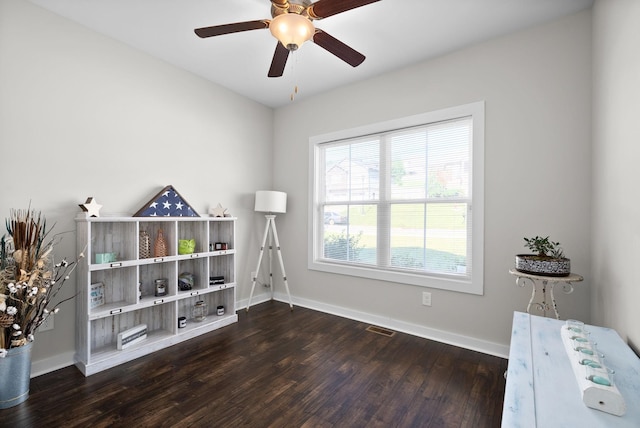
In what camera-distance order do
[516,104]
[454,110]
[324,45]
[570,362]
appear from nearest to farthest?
[570,362], [324,45], [516,104], [454,110]

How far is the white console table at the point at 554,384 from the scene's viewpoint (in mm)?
887

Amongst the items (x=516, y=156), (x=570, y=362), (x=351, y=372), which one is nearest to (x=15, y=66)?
(x=351, y=372)

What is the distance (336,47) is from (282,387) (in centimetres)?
245

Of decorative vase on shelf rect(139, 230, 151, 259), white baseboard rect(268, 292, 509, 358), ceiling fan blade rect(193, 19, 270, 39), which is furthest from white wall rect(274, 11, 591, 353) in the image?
decorative vase on shelf rect(139, 230, 151, 259)

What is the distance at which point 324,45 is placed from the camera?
2070 mm

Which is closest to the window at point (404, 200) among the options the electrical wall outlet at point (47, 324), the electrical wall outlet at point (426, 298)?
the electrical wall outlet at point (426, 298)

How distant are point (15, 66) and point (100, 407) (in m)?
2.45

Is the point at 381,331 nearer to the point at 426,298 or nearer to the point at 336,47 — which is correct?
the point at 426,298

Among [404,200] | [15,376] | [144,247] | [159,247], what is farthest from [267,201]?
[15,376]

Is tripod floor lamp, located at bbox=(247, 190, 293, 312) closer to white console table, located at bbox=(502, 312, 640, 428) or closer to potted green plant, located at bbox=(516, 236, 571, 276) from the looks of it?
potted green plant, located at bbox=(516, 236, 571, 276)

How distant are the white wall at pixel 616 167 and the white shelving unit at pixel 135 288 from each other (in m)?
3.13

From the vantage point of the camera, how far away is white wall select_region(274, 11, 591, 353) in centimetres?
224

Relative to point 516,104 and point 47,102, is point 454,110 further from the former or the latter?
point 47,102

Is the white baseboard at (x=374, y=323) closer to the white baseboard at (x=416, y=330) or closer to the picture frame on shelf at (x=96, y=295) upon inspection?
the white baseboard at (x=416, y=330)
